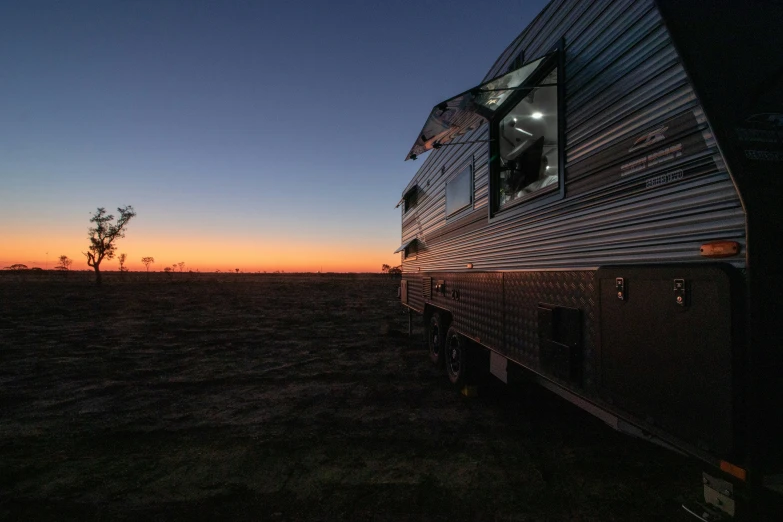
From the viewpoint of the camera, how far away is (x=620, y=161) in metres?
2.63

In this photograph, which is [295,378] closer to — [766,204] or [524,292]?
[524,292]

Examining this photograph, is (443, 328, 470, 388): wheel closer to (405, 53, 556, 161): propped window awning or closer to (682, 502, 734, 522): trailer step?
(405, 53, 556, 161): propped window awning

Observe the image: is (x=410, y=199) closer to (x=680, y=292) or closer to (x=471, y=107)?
(x=471, y=107)

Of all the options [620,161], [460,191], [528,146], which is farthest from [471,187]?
[620,161]

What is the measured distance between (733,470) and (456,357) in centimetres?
427

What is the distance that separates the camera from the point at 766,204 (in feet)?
5.83

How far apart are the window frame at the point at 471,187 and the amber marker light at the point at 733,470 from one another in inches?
155

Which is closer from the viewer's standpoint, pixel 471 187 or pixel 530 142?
pixel 530 142

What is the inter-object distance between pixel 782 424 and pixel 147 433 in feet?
17.5

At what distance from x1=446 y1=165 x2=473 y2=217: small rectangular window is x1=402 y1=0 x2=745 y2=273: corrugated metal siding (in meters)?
1.52

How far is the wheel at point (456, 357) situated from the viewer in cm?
559

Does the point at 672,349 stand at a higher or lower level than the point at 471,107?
lower

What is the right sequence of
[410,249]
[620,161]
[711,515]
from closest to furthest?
[711,515] < [620,161] < [410,249]

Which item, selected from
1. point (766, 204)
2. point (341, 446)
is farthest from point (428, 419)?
point (766, 204)
